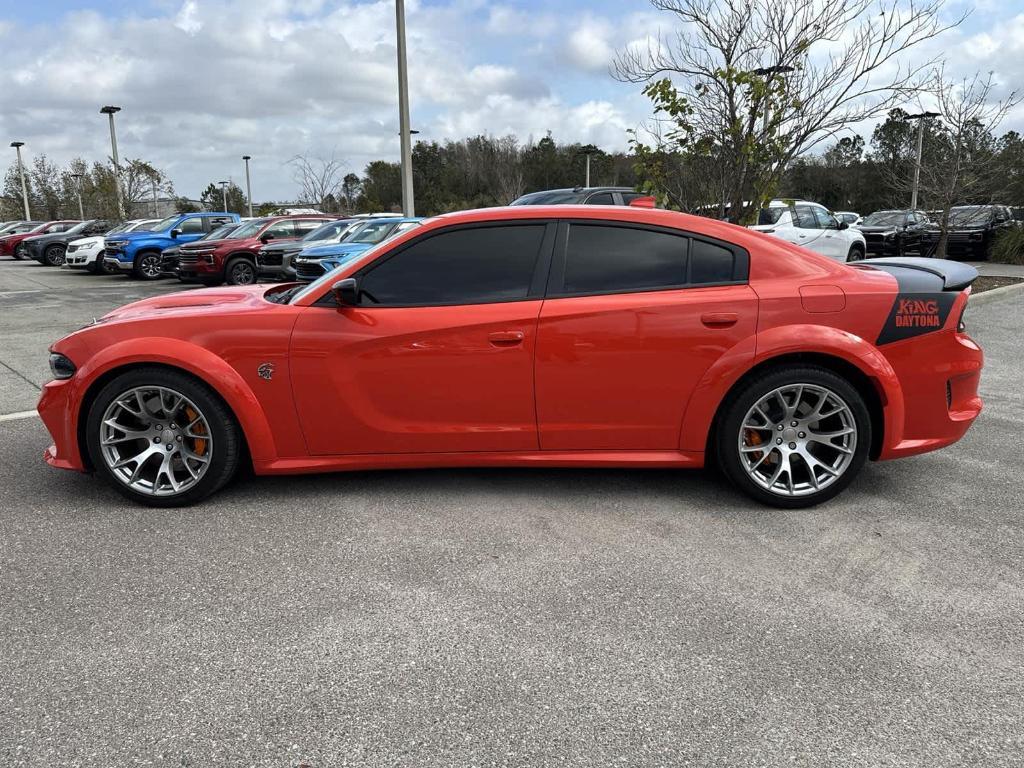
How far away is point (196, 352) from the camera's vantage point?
12.9 ft

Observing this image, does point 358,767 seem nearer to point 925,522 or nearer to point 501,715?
point 501,715

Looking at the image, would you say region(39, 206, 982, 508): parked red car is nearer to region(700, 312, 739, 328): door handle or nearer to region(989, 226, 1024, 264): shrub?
region(700, 312, 739, 328): door handle

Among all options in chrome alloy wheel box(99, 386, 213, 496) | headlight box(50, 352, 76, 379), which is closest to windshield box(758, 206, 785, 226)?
chrome alloy wheel box(99, 386, 213, 496)

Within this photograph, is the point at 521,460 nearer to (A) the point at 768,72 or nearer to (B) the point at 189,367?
(B) the point at 189,367

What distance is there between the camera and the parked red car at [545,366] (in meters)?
3.89

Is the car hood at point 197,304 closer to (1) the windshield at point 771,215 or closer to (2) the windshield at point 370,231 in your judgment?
(2) the windshield at point 370,231

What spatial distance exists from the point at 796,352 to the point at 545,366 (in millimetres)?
1214

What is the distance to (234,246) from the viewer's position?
16453 millimetres

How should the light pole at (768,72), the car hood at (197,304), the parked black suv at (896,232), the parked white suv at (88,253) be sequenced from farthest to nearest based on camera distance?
1. the parked white suv at (88,253)
2. the parked black suv at (896,232)
3. the light pole at (768,72)
4. the car hood at (197,304)

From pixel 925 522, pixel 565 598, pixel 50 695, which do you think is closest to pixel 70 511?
pixel 50 695

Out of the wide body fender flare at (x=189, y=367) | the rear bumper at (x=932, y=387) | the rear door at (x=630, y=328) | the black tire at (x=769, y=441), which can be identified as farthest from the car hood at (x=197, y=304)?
the rear bumper at (x=932, y=387)

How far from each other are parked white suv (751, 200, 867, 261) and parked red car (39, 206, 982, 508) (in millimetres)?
11684

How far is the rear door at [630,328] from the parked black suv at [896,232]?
777 inches

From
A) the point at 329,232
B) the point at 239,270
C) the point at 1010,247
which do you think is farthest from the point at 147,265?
the point at 1010,247
